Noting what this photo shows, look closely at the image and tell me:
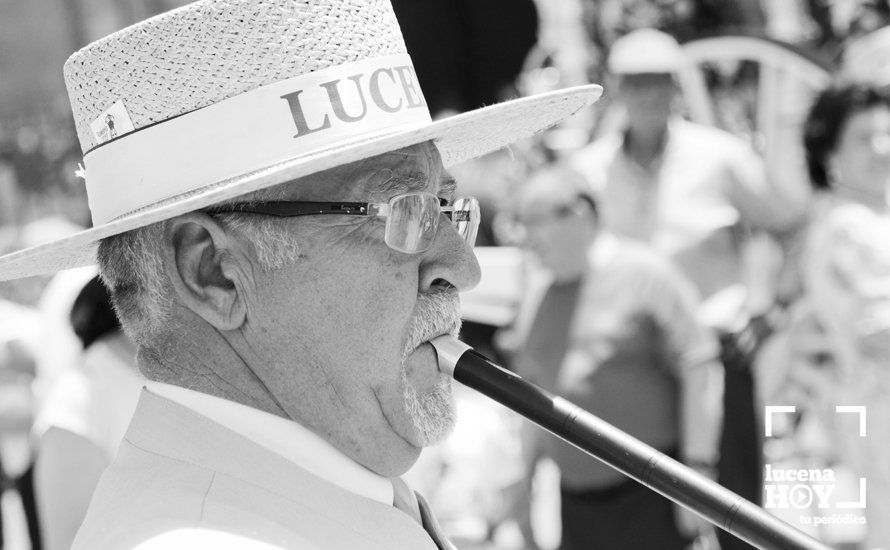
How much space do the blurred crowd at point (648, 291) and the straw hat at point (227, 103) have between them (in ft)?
6.06

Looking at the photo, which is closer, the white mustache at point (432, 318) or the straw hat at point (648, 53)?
the white mustache at point (432, 318)

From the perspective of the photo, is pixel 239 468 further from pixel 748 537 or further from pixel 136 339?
pixel 748 537

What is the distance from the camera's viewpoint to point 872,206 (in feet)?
13.8

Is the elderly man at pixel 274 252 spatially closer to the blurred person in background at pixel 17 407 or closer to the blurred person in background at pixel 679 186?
the blurred person in background at pixel 679 186

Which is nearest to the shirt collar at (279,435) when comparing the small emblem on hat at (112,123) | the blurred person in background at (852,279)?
the small emblem on hat at (112,123)

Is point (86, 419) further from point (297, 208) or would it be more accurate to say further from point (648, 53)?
point (648, 53)

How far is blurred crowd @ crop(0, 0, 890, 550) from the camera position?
3961mm

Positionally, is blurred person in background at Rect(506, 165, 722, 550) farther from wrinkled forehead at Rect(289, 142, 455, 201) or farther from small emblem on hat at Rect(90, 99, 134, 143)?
small emblem on hat at Rect(90, 99, 134, 143)

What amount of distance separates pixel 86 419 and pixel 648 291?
205 cm

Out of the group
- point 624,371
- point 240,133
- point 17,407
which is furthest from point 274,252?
point 17,407

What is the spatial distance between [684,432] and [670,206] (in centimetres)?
100

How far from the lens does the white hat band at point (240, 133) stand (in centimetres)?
172

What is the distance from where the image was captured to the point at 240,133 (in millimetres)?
1727

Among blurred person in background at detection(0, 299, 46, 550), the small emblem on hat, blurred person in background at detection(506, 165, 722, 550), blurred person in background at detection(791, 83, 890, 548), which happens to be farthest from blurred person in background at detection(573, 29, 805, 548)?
the small emblem on hat
